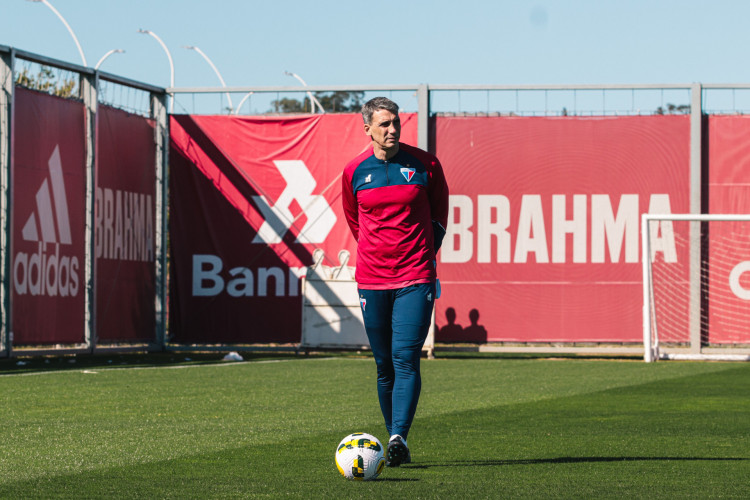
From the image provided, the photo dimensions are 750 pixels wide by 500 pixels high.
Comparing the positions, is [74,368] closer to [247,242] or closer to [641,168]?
[247,242]

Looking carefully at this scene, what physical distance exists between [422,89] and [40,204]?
718 centimetres

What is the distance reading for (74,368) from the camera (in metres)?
16.7

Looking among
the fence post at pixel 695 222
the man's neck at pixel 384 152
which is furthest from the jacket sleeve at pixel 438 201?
the fence post at pixel 695 222

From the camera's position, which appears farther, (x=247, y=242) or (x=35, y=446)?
(x=247, y=242)

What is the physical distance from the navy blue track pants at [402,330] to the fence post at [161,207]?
55.2 feet

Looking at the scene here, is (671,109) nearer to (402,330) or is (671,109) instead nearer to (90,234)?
(90,234)

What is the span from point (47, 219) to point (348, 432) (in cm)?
1235

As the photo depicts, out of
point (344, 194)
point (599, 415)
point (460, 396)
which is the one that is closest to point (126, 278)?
point (460, 396)

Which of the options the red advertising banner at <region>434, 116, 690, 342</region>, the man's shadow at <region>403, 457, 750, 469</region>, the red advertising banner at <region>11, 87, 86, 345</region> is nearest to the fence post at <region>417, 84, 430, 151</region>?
the red advertising banner at <region>434, 116, 690, 342</region>

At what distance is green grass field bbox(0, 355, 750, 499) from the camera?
19.3 ft

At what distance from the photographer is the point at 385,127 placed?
659 centimetres

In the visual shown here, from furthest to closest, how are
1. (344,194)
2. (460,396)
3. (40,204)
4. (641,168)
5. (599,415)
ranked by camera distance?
1. (641,168)
2. (40,204)
3. (460,396)
4. (599,415)
5. (344,194)

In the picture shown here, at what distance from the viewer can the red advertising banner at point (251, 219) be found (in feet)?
75.4

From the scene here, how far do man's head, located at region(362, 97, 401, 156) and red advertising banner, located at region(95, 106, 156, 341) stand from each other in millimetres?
15285
